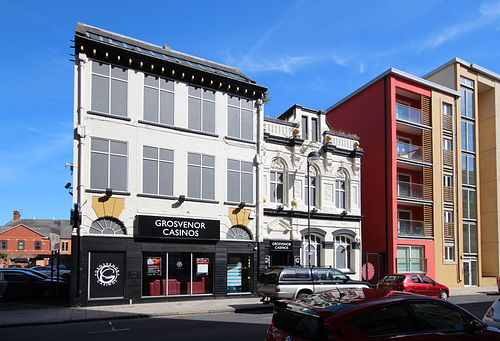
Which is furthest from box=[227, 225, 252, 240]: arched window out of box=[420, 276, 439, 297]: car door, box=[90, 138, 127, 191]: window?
box=[420, 276, 439, 297]: car door

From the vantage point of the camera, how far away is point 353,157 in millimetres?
26062

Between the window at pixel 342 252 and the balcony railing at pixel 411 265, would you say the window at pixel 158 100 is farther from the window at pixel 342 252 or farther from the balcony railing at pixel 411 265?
the balcony railing at pixel 411 265

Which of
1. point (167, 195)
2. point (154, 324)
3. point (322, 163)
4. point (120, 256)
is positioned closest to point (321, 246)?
point (322, 163)

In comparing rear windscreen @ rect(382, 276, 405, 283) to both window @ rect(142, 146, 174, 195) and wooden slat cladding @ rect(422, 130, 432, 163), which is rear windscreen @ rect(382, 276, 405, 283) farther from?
wooden slat cladding @ rect(422, 130, 432, 163)

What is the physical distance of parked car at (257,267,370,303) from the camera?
49.9ft

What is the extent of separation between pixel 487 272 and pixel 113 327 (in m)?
31.5

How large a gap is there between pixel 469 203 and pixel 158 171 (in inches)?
1012

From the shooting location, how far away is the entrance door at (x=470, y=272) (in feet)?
103

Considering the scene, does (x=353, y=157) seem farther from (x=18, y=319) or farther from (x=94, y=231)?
(x=18, y=319)

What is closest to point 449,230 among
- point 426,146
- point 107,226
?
point 426,146

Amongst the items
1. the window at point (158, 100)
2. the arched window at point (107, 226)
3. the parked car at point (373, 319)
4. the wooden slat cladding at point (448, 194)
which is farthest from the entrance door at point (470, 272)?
the parked car at point (373, 319)

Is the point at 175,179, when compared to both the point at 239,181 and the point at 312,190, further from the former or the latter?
the point at 312,190

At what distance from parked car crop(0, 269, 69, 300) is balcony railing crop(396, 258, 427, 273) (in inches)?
794

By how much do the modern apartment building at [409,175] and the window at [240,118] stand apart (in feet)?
37.3
